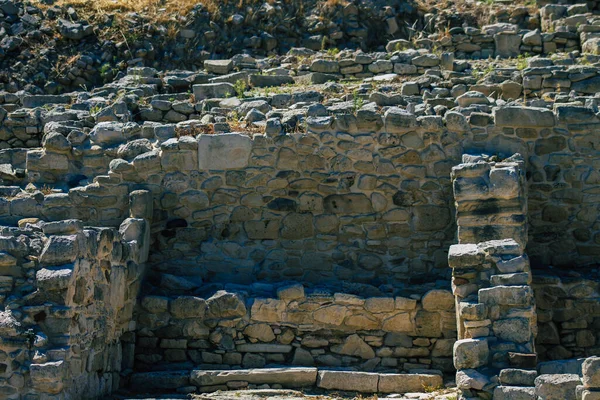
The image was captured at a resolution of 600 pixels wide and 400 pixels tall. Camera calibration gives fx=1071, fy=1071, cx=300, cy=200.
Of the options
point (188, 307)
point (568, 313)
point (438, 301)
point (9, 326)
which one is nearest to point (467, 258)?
point (438, 301)

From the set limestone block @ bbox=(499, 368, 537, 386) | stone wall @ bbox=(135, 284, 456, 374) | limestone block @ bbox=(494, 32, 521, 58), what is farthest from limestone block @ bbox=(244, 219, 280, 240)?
limestone block @ bbox=(494, 32, 521, 58)

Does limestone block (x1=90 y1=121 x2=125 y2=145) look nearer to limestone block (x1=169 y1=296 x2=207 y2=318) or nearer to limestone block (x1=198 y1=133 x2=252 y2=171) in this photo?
limestone block (x1=198 y1=133 x2=252 y2=171)

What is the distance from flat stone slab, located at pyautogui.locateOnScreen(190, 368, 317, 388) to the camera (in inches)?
362

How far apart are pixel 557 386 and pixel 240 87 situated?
6787mm

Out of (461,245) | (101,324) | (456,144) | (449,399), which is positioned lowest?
(449,399)

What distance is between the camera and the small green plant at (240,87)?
13.0 meters

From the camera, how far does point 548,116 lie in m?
10.4

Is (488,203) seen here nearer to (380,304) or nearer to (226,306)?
Answer: (380,304)

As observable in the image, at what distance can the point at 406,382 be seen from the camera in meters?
9.09

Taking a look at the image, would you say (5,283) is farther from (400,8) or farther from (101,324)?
(400,8)

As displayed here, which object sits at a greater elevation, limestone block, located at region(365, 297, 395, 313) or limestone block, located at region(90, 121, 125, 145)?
limestone block, located at region(90, 121, 125, 145)

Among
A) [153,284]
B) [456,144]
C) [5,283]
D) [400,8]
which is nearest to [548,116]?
[456,144]

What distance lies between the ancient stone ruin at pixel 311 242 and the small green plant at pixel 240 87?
5 cm

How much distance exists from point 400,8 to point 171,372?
374 inches
